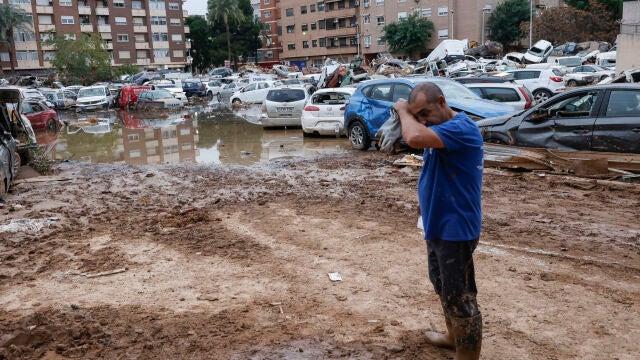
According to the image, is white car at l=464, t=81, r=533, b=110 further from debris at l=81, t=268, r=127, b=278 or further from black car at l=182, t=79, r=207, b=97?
black car at l=182, t=79, r=207, b=97

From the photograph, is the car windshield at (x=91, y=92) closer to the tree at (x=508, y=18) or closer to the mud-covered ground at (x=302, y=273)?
the mud-covered ground at (x=302, y=273)

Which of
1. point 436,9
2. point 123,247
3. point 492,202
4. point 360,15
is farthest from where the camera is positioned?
point 360,15

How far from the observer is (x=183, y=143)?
1758 cm

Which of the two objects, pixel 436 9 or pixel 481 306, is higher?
pixel 436 9

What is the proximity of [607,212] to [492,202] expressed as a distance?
58.8 inches

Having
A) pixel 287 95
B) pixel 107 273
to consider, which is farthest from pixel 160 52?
pixel 107 273

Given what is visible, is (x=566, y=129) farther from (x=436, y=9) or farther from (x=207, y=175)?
(x=436, y=9)

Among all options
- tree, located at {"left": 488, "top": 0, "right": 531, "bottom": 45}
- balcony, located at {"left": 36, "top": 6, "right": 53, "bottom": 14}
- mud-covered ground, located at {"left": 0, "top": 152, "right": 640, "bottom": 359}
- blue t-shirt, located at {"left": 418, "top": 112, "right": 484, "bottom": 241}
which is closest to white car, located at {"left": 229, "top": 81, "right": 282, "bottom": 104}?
mud-covered ground, located at {"left": 0, "top": 152, "right": 640, "bottom": 359}

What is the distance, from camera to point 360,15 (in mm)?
82438

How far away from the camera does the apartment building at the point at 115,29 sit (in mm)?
75438

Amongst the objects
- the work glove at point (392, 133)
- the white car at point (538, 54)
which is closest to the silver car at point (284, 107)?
the work glove at point (392, 133)

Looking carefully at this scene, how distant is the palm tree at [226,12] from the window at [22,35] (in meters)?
25.1

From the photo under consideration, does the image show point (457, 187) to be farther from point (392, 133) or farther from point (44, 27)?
point (44, 27)

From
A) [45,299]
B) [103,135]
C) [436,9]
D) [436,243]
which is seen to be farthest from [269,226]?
[436,9]
